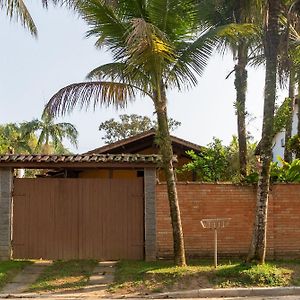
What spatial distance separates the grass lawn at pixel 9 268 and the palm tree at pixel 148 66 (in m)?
3.45

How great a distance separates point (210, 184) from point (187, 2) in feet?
14.0

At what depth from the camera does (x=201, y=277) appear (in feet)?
30.8

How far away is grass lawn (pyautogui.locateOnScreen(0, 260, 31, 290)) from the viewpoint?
9.66 m

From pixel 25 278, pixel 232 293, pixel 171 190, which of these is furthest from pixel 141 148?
pixel 232 293

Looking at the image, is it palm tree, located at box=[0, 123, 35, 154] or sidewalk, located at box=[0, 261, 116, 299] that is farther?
palm tree, located at box=[0, 123, 35, 154]

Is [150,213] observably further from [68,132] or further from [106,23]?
[68,132]

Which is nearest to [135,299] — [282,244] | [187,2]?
[282,244]

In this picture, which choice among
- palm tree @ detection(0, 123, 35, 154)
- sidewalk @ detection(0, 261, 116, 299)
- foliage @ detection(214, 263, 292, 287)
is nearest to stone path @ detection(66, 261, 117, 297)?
sidewalk @ detection(0, 261, 116, 299)

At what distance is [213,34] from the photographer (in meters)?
10.3

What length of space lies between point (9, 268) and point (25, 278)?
0.76 meters

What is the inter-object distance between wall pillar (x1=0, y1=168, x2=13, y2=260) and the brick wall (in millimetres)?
3544

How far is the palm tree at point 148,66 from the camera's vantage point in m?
10.2

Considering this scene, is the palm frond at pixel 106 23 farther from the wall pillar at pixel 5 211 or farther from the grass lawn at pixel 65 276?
the grass lawn at pixel 65 276

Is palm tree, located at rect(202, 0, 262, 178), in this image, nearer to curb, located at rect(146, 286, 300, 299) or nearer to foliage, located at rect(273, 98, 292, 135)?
foliage, located at rect(273, 98, 292, 135)
